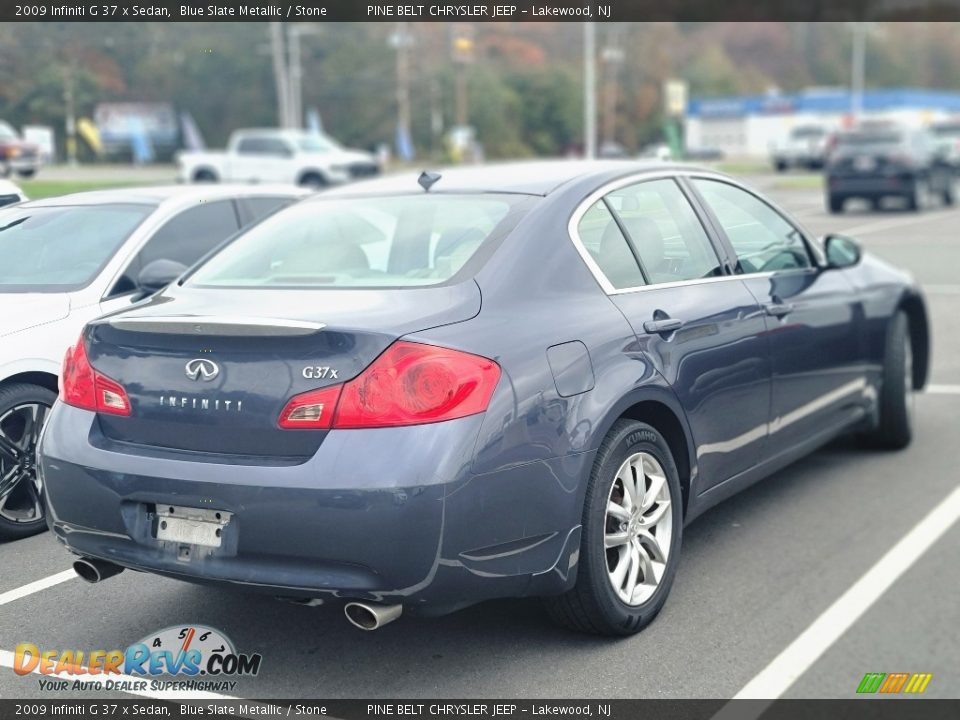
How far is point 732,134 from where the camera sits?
90125 millimetres

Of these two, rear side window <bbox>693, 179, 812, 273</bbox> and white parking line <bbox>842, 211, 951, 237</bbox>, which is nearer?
rear side window <bbox>693, 179, 812, 273</bbox>

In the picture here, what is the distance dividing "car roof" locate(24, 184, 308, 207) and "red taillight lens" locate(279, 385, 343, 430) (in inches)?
131

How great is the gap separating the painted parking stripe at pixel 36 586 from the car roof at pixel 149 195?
2.34 m

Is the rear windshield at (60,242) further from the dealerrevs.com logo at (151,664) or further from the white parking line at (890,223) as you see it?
the white parking line at (890,223)

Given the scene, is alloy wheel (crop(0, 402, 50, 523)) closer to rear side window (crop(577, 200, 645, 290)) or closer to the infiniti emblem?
the infiniti emblem

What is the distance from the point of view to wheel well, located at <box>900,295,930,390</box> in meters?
6.81

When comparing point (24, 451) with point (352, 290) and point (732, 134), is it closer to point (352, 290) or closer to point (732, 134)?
point (352, 290)

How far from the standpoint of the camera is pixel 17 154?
2767 centimetres

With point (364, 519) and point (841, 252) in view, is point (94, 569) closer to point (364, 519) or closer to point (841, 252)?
point (364, 519)

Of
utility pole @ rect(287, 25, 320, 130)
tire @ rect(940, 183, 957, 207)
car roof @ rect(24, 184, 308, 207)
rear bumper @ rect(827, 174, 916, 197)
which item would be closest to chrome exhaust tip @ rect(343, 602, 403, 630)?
car roof @ rect(24, 184, 308, 207)

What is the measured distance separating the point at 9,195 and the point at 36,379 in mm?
2095

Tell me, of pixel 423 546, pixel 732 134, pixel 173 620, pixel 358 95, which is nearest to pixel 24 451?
pixel 173 620

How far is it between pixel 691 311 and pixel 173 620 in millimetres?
2208

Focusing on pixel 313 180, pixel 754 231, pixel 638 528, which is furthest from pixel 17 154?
pixel 638 528
